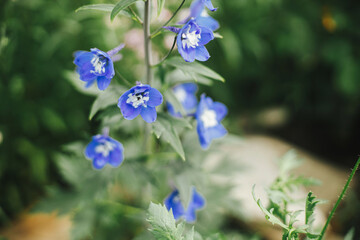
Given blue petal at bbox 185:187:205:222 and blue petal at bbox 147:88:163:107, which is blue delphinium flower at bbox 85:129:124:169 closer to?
blue petal at bbox 147:88:163:107

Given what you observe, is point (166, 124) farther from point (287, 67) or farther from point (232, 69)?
point (287, 67)

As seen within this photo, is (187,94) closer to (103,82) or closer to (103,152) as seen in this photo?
(103,152)

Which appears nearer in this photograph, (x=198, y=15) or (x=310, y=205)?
(x=310, y=205)

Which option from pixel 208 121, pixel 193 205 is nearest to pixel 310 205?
pixel 208 121

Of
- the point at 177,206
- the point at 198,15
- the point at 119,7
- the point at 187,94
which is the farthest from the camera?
the point at 187,94

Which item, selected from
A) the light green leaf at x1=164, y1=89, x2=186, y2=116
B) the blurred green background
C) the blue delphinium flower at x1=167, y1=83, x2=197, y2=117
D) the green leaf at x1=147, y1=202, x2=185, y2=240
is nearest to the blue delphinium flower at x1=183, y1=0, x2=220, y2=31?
the light green leaf at x1=164, y1=89, x2=186, y2=116
